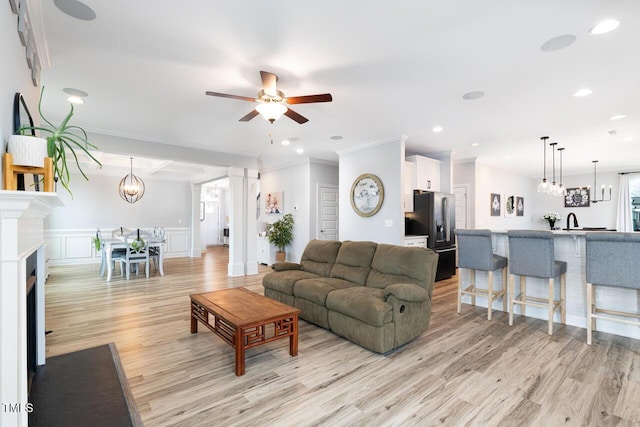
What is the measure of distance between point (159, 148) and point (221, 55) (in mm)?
3511

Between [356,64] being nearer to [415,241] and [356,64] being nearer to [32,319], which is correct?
[32,319]

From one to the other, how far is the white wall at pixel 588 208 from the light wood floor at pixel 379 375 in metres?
8.06

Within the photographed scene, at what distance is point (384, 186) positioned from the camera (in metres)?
5.49

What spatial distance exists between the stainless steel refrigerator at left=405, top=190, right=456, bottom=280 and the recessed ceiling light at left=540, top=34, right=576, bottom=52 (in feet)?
11.0

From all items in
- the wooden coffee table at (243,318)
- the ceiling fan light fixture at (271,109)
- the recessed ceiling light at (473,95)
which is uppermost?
the recessed ceiling light at (473,95)

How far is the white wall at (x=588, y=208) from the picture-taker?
8.97 meters

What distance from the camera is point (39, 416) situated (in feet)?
5.46

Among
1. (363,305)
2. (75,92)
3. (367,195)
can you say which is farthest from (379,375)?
(75,92)

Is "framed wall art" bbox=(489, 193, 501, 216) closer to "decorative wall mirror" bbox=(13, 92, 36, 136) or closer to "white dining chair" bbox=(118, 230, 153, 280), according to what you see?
"white dining chair" bbox=(118, 230, 153, 280)

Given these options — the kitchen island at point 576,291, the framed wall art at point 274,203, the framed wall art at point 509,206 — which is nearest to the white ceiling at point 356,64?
the kitchen island at point 576,291

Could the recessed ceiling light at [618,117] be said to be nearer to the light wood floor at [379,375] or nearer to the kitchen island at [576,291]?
the kitchen island at [576,291]

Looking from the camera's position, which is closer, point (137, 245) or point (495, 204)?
point (137, 245)

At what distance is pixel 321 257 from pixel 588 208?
9751mm

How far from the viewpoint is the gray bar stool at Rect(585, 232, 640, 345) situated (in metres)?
2.83
